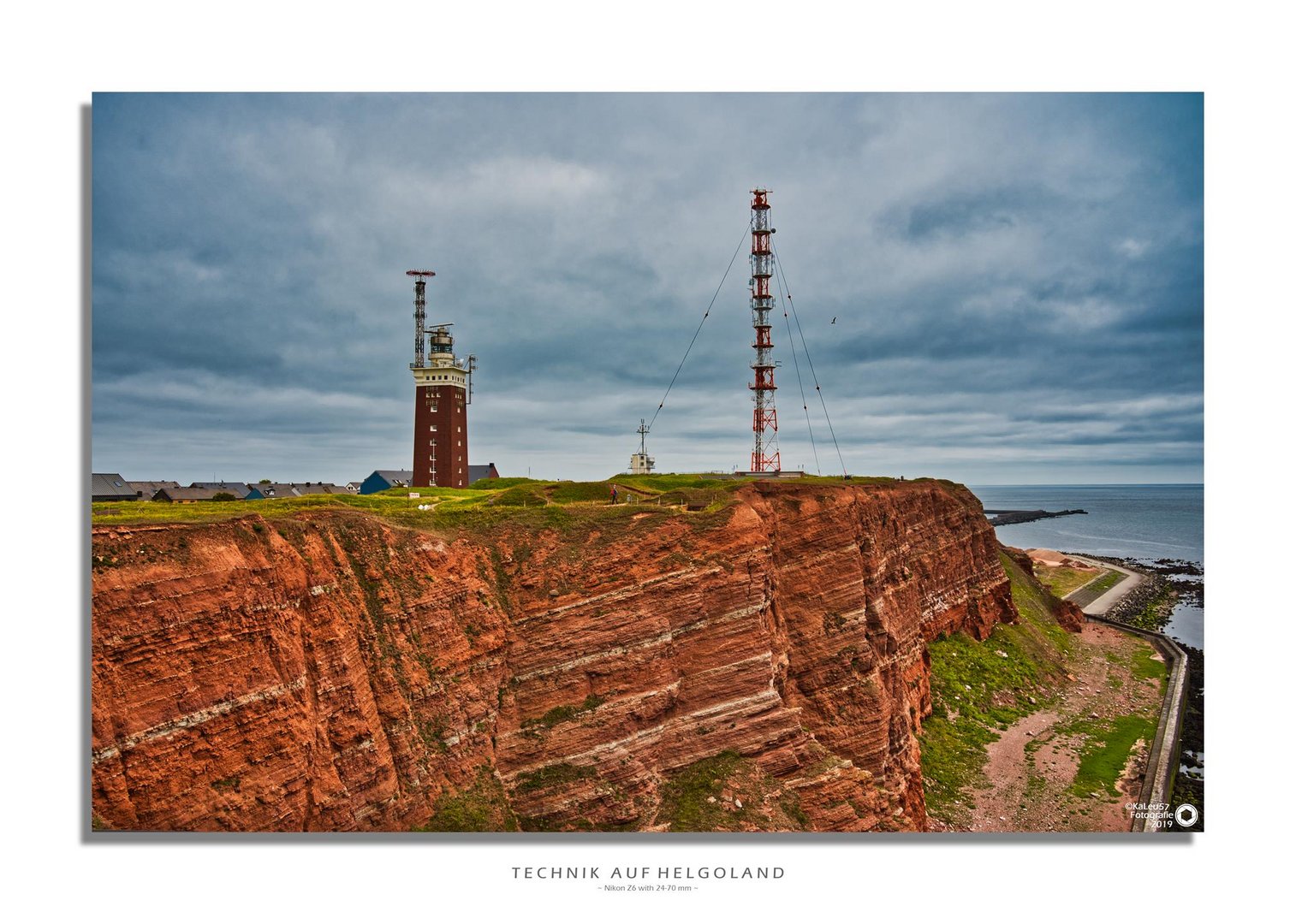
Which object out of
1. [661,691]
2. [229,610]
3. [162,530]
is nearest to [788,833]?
[661,691]

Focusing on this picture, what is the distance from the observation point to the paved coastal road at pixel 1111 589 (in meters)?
54.2

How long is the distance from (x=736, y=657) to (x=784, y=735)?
265 centimetres

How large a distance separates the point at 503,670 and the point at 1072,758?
23.2 meters

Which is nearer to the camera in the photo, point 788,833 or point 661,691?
point 788,833

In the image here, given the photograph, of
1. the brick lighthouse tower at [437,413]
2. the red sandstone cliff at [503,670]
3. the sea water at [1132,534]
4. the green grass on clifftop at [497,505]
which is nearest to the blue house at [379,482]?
the brick lighthouse tower at [437,413]

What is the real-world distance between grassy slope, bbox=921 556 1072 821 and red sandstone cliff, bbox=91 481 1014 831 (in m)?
1.84

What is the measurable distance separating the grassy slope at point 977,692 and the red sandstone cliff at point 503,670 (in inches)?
72.4

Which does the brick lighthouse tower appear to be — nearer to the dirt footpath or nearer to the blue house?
the blue house

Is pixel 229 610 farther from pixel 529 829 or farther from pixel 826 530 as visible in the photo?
pixel 826 530

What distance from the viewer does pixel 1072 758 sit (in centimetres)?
2586

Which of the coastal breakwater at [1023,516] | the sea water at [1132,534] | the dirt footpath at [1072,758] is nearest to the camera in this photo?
the dirt footpath at [1072,758]

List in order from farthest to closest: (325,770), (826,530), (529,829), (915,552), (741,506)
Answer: (915,552) → (826,530) → (741,506) → (529,829) → (325,770)

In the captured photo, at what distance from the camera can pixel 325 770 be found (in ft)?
45.6

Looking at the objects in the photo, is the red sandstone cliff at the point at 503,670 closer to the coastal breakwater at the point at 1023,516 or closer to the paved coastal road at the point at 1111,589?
the paved coastal road at the point at 1111,589
